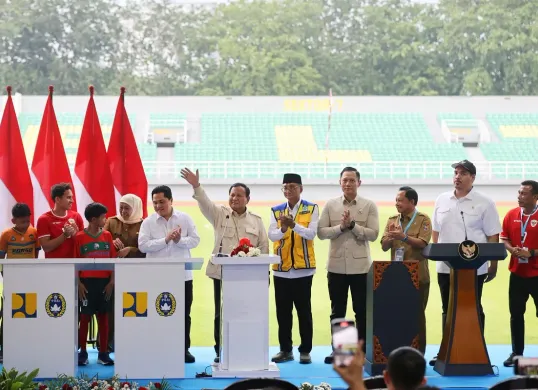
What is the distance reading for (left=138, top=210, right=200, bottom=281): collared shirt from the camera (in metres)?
6.64

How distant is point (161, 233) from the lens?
670cm

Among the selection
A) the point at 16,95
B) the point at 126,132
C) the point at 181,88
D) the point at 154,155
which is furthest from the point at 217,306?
the point at 181,88

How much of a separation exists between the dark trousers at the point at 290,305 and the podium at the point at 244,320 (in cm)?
58

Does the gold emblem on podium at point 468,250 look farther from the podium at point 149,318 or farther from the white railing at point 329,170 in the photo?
the white railing at point 329,170

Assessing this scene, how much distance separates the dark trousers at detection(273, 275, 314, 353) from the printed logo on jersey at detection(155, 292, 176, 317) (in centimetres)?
99

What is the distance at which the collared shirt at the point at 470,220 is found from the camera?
6832 millimetres

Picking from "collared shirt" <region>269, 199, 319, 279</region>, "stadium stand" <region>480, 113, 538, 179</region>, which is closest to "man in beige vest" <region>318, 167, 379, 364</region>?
"collared shirt" <region>269, 199, 319, 279</region>

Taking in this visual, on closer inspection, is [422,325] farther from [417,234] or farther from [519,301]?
[519,301]

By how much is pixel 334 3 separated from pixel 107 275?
3324 centimetres

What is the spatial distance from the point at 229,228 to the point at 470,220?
6.17ft

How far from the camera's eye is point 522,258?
679 cm

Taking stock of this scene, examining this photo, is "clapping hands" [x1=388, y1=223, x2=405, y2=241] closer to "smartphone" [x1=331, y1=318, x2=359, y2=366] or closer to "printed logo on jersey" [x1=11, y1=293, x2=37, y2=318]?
"printed logo on jersey" [x1=11, y1=293, x2=37, y2=318]

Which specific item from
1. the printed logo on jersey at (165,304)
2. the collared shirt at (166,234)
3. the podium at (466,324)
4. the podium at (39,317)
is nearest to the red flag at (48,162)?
the collared shirt at (166,234)

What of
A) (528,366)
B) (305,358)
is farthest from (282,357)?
(528,366)
